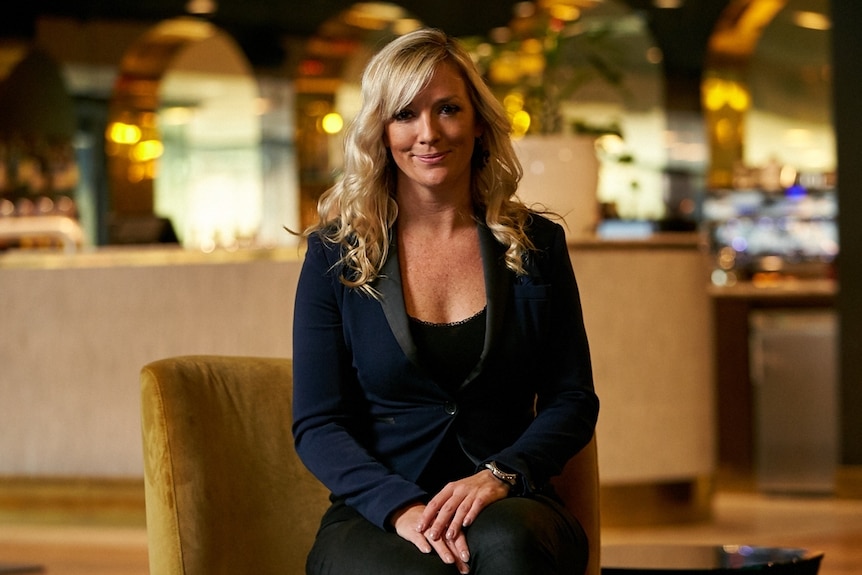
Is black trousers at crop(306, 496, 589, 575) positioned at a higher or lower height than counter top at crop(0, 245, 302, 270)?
lower

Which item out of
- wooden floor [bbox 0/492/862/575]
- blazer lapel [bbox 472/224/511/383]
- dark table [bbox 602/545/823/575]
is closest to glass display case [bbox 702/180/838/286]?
wooden floor [bbox 0/492/862/575]

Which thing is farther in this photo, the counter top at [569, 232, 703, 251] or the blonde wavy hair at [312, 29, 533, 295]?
the counter top at [569, 232, 703, 251]

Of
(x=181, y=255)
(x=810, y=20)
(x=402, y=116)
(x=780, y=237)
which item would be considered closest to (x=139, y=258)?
(x=181, y=255)

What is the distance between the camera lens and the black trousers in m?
1.87

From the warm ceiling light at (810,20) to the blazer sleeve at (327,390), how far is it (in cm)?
722

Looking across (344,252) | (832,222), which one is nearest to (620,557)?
(344,252)

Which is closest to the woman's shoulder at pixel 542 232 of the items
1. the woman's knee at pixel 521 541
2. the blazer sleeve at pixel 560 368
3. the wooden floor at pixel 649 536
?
the blazer sleeve at pixel 560 368

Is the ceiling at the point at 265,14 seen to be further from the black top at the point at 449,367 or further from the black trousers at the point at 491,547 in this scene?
the black trousers at the point at 491,547

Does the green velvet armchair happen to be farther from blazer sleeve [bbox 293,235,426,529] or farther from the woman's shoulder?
the woman's shoulder

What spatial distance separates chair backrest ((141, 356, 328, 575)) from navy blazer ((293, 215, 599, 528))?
0.18 metres

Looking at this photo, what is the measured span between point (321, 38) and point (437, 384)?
831cm

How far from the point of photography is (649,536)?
16.7 feet

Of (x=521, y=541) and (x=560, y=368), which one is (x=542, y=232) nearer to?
(x=560, y=368)

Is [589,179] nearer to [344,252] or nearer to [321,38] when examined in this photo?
[344,252]
